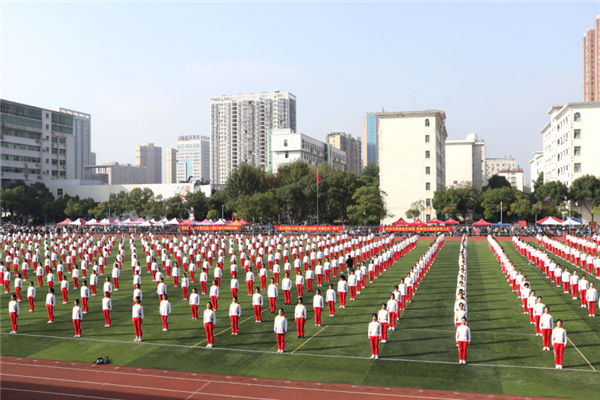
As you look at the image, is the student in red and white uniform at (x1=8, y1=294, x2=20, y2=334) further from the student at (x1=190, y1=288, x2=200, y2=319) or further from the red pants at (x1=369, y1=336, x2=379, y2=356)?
the red pants at (x1=369, y1=336, x2=379, y2=356)

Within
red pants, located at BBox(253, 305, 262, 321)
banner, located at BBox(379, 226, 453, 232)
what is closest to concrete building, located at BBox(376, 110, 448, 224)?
banner, located at BBox(379, 226, 453, 232)

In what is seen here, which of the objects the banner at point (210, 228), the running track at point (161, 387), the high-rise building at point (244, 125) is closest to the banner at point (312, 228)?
the banner at point (210, 228)

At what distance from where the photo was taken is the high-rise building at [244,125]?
17125 cm

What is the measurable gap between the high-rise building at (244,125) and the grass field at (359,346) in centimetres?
14886

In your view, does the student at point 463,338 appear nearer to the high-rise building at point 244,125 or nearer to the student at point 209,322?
the student at point 209,322

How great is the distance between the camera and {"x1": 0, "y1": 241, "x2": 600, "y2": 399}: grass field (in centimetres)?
1178

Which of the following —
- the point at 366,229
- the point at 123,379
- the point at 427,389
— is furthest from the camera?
the point at 366,229

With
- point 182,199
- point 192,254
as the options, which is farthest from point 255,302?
point 182,199

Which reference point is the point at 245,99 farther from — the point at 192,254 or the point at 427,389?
the point at 427,389

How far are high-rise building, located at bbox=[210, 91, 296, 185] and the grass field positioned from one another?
488ft

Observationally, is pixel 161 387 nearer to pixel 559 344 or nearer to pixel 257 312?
pixel 257 312

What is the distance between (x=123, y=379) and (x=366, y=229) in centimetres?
4654

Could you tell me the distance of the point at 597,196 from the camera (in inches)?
2653

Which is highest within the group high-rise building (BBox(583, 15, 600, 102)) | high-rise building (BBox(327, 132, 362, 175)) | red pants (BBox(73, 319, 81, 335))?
high-rise building (BBox(583, 15, 600, 102))
